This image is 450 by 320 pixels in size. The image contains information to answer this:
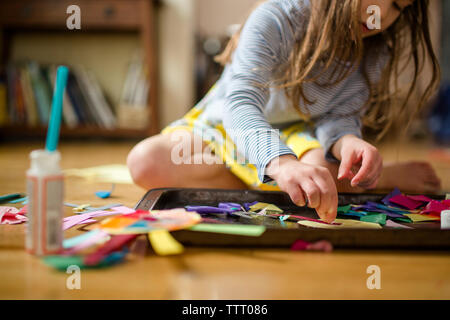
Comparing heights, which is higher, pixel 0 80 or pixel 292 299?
pixel 0 80

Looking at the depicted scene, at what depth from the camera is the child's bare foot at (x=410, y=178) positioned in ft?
3.63

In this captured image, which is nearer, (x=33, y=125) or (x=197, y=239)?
(x=197, y=239)

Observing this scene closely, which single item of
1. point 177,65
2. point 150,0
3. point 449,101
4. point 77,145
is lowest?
point 77,145

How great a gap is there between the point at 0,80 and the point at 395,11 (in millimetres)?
2062

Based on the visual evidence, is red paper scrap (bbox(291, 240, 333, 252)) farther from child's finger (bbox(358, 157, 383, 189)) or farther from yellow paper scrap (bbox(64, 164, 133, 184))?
yellow paper scrap (bbox(64, 164, 133, 184))

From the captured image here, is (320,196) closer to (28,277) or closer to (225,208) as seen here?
(225,208)

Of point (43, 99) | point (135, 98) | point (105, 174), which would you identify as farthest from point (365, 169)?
point (43, 99)

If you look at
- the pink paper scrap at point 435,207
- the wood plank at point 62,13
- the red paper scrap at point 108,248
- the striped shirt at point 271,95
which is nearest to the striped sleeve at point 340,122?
the striped shirt at point 271,95

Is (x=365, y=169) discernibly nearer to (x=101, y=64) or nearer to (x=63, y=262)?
(x=63, y=262)

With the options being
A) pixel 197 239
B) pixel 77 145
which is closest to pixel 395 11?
pixel 197 239

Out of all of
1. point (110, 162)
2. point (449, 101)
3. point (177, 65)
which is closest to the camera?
point (110, 162)

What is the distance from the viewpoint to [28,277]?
481mm

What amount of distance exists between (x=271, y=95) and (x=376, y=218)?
377 millimetres

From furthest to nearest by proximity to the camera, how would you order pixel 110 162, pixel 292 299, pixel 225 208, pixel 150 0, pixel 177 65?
pixel 177 65 → pixel 150 0 → pixel 110 162 → pixel 225 208 → pixel 292 299
